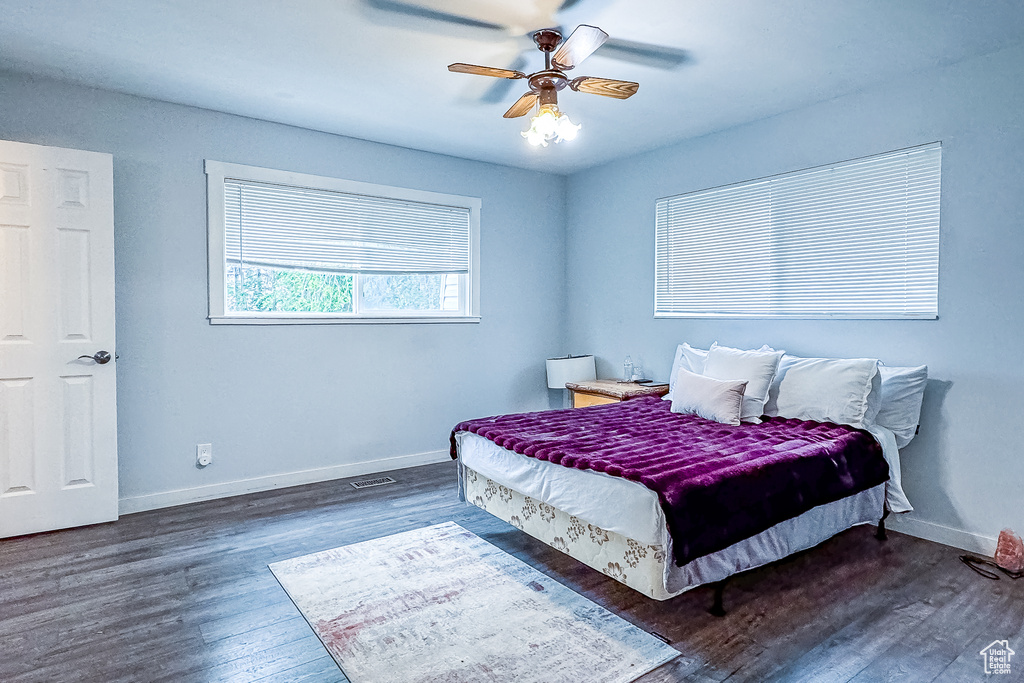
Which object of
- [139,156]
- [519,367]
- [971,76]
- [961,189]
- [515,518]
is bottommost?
[515,518]

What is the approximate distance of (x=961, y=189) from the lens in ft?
10.1

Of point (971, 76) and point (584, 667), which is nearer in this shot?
point (584, 667)

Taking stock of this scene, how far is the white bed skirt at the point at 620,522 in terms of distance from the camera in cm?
222

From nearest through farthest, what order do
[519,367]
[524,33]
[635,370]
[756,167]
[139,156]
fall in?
[524,33], [139,156], [756,167], [635,370], [519,367]

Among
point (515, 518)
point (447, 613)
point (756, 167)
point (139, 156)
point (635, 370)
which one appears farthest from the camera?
point (635, 370)

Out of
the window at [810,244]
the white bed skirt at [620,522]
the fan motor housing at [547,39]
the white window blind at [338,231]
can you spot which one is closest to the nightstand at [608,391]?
the window at [810,244]

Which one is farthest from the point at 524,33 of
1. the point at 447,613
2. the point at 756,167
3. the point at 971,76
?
the point at 447,613

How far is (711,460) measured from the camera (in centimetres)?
251

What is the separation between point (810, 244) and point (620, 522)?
2467 millimetres

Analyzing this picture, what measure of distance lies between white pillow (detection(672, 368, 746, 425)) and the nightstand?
0.75m

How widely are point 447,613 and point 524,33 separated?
2.59 meters

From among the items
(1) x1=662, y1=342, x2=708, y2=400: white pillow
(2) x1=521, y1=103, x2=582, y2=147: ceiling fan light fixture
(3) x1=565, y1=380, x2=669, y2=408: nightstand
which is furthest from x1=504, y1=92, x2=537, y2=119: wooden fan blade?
(3) x1=565, y1=380, x2=669, y2=408: nightstand

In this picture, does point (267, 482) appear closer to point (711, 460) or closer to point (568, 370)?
point (568, 370)

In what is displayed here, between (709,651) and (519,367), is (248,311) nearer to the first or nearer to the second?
(519,367)
